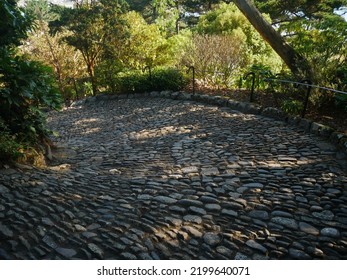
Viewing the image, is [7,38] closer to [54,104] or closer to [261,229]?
[54,104]

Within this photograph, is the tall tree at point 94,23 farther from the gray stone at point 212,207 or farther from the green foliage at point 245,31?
the gray stone at point 212,207

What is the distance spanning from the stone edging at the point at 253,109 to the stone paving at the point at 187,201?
0.20 meters

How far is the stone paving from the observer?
2.28 metres

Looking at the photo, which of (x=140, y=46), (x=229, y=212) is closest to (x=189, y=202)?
(x=229, y=212)

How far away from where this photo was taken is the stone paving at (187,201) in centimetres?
228

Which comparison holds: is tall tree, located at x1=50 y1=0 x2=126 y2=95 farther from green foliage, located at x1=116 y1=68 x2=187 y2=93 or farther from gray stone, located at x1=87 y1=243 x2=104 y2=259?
gray stone, located at x1=87 y1=243 x2=104 y2=259

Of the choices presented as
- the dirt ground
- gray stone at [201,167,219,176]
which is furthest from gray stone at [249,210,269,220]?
the dirt ground

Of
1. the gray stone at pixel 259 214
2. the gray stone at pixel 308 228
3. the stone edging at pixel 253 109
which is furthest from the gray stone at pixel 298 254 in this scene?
the stone edging at pixel 253 109

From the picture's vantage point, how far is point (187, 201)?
3061 millimetres

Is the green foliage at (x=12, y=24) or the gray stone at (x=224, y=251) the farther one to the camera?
the green foliage at (x=12, y=24)

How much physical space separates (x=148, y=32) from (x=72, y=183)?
11.0 meters

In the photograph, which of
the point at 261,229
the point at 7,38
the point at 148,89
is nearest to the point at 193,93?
the point at 148,89

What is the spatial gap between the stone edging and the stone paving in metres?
0.20
